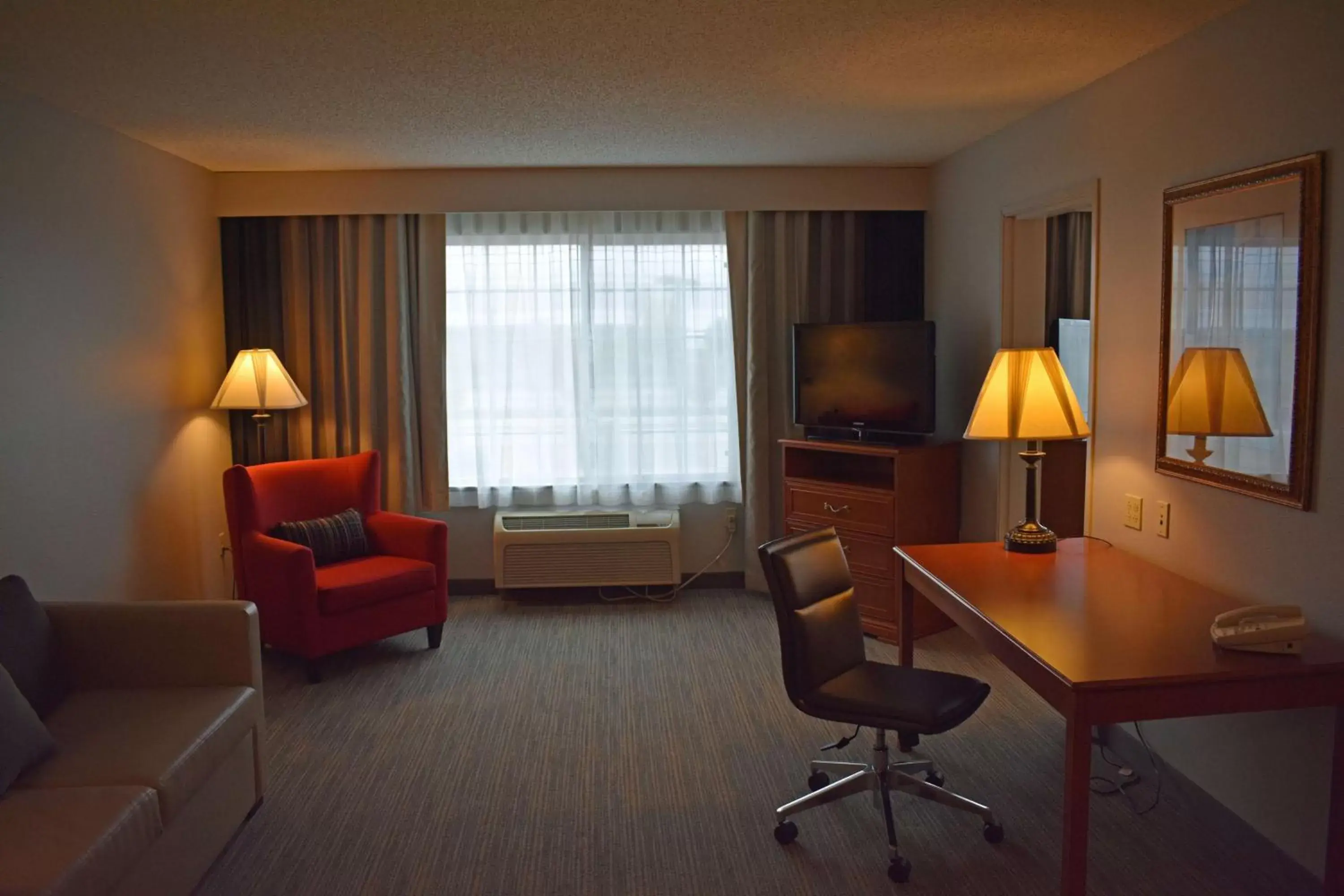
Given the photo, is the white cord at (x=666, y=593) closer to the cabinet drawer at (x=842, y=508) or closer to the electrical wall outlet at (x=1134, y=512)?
the cabinet drawer at (x=842, y=508)

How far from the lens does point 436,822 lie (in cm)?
297

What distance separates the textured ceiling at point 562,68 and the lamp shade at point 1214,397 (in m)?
0.98

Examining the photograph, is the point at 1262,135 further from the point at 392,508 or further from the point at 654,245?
the point at 392,508

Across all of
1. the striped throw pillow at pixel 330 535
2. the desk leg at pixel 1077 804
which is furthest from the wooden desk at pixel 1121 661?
the striped throw pillow at pixel 330 535

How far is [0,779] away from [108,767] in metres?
0.22

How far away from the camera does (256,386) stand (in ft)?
15.8

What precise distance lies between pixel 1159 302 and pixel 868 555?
6.53ft

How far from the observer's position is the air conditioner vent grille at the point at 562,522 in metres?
5.45

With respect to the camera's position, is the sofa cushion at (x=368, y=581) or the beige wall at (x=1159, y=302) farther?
the sofa cushion at (x=368, y=581)

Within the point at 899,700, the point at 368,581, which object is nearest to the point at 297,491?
the point at 368,581

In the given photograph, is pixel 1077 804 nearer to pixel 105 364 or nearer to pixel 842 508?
pixel 842 508

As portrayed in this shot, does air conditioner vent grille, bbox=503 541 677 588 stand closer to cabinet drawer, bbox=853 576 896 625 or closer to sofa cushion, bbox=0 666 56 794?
cabinet drawer, bbox=853 576 896 625

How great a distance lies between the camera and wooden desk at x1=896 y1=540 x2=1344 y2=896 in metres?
2.08

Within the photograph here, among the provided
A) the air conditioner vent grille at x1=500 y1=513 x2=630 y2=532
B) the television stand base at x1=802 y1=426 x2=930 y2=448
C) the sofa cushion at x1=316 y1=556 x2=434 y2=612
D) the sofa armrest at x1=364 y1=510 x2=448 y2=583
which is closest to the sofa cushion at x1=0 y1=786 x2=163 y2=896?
the sofa cushion at x1=316 y1=556 x2=434 y2=612
